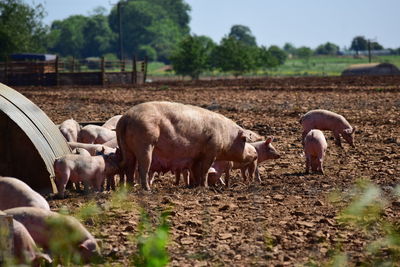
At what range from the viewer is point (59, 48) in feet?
588

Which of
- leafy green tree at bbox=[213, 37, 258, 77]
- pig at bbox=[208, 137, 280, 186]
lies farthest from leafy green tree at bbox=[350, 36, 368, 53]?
pig at bbox=[208, 137, 280, 186]

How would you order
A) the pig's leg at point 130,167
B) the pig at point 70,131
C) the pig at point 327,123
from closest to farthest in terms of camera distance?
the pig's leg at point 130,167 < the pig at point 70,131 < the pig at point 327,123

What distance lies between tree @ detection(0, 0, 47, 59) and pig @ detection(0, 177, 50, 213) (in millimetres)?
61616

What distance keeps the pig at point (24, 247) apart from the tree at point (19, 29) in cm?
6335

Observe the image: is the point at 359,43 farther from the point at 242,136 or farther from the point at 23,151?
the point at 23,151

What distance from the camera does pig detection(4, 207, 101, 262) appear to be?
675 centimetres

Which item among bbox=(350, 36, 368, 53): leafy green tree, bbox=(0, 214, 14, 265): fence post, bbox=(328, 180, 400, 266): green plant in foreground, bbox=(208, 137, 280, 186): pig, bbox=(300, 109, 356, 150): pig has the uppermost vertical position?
bbox=(350, 36, 368, 53): leafy green tree

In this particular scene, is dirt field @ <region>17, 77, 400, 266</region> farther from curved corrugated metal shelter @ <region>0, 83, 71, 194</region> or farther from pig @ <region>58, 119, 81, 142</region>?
pig @ <region>58, 119, 81, 142</region>

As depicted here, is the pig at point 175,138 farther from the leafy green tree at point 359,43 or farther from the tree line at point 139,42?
the leafy green tree at point 359,43

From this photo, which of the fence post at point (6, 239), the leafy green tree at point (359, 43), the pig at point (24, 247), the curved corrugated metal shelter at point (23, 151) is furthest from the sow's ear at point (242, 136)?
the leafy green tree at point (359, 43)

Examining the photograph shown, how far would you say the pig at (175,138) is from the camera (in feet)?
36.5

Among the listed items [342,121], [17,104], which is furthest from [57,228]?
[342,121]

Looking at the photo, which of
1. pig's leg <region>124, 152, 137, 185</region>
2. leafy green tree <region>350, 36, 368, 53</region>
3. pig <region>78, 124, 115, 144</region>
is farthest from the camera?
leafy green tree <region>350, 36, 368, 53</region>

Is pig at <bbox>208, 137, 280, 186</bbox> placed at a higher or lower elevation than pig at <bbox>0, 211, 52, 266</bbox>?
lower
